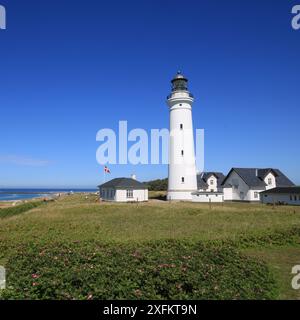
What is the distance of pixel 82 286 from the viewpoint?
673 cm

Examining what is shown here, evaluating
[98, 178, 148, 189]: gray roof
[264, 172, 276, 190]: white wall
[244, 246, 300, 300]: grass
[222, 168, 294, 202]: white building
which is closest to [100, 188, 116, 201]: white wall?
[98, 178, 148, 189]: gray roof

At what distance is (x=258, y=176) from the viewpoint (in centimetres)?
4228

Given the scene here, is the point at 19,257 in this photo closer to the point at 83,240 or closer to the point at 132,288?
the point at 83,240

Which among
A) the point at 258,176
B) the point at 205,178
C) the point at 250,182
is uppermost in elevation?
the point at 258,176

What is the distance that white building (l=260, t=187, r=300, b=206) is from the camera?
33.5 metres

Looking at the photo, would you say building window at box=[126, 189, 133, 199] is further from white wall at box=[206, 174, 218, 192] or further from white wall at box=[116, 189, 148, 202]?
white wall at box=[206, 174, 218, 192]

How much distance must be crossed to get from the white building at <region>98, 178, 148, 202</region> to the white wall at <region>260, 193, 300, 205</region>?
15593 mm

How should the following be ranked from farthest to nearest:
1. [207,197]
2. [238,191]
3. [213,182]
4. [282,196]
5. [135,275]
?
[213,182] < [238,191] < [207,197] < [282,196] < [135,275]

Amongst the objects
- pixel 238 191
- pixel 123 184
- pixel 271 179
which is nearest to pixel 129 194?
pixel 123 184

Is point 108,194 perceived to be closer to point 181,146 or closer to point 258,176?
point 181,146

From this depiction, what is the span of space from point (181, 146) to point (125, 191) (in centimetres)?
933

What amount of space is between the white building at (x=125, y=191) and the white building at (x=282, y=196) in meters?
15.7
